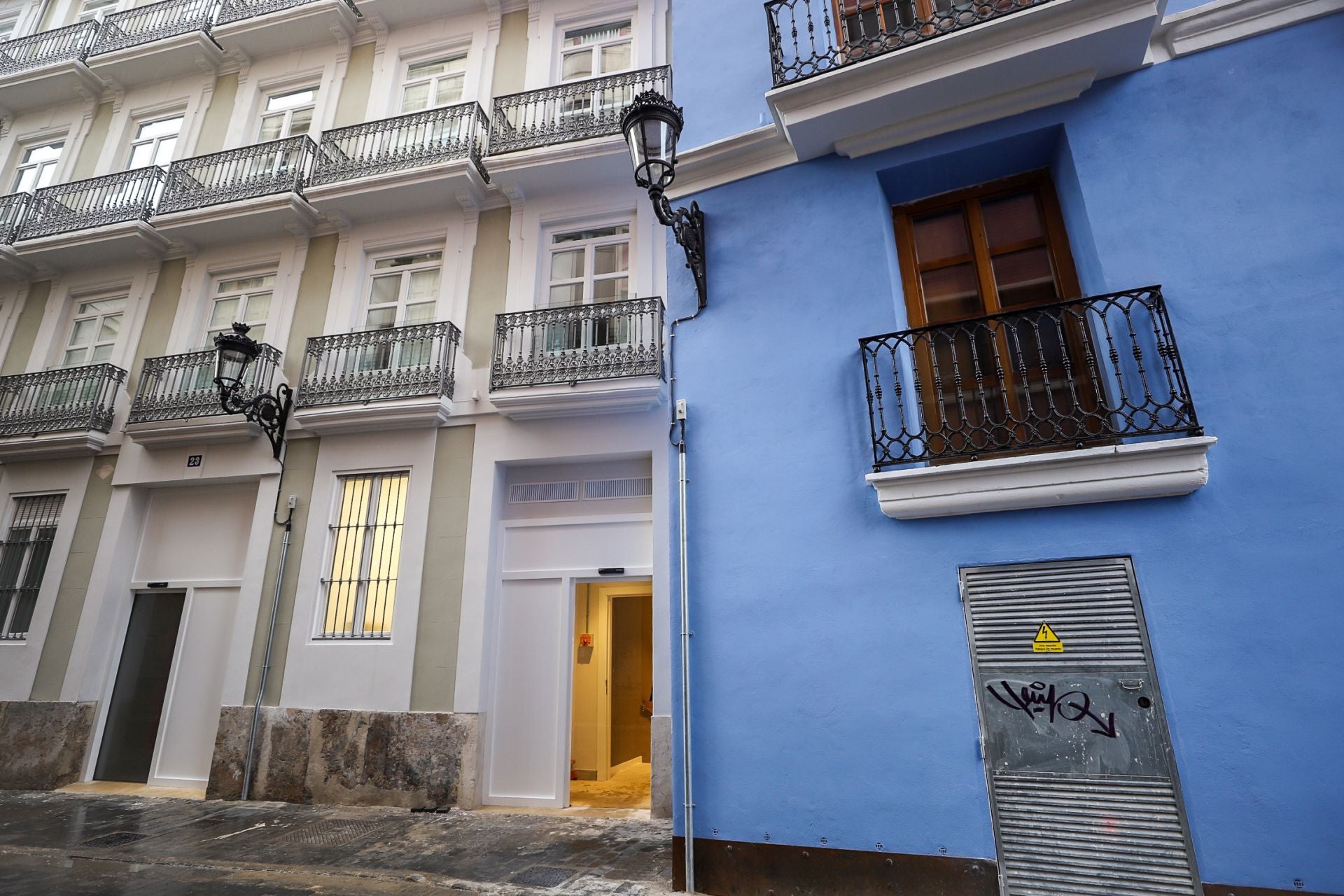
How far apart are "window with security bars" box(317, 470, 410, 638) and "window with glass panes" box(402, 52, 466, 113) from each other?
6.23 metres

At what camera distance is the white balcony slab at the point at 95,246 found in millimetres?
10336

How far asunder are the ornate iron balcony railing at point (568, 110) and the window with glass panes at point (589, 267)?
126cm

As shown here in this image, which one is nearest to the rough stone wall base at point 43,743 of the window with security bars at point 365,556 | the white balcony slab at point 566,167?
the window with security bars at point 365,556

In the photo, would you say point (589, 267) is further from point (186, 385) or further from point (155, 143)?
point (155, 143)

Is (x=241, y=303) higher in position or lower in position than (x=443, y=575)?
higher

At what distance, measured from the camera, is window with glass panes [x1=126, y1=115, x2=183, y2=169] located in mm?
11508

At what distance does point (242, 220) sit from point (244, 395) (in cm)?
302

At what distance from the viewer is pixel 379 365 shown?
8938mm

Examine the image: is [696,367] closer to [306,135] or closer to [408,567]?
[408,567]

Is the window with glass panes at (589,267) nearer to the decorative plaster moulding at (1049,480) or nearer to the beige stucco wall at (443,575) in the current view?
the beige stucco wall at (443,575)

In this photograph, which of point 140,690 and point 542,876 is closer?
point 542,876

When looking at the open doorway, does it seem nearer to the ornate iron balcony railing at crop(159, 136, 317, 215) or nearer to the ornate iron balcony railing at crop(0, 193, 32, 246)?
the ornate iron balcony railing at crop(159, 136, 317, 215)

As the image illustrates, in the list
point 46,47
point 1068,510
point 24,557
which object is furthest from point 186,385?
point 1068,510

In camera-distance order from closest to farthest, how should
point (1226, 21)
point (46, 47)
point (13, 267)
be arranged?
point (1226, 21) → point (13, 267) → point (46, 47)
